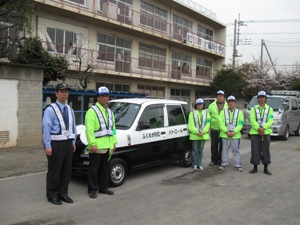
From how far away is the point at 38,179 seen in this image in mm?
7762

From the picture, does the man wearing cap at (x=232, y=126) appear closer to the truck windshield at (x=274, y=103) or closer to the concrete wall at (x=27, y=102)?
the concrete wall at (x=27, y=102)

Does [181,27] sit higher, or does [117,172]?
[181,27]

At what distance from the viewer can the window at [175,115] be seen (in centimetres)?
877

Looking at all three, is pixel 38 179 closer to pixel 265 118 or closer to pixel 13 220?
pixel 13 220

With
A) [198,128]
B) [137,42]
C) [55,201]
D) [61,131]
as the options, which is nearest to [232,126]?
[198,128]

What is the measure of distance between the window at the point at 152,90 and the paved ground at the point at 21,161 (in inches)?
677

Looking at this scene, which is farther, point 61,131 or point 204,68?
point 204,68

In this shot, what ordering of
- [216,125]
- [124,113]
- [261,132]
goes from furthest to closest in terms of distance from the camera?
[216,125] → [261,132] → [124,113]

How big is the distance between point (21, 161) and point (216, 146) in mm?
5512

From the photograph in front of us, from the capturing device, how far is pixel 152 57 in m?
29.2

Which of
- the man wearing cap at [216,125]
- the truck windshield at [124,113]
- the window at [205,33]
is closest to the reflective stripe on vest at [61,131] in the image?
the truck windshield at [124,113]

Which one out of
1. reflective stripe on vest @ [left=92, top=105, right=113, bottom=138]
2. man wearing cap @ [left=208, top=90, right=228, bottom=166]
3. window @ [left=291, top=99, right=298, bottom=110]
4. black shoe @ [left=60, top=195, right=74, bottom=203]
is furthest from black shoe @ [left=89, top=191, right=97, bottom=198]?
window @ [left=291, top=99, right=298, bottom=110]

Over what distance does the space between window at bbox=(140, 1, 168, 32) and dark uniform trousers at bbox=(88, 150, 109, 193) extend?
878 inches

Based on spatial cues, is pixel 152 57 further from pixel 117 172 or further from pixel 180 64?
pixel 117 172
